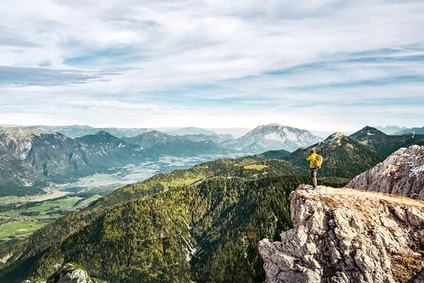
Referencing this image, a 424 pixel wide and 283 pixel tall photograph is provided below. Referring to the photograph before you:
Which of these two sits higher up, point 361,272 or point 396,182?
point 396,182

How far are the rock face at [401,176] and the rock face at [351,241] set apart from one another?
28.3 metres

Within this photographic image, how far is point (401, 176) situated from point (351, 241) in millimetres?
48600

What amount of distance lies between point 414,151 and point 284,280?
69546 millimetres

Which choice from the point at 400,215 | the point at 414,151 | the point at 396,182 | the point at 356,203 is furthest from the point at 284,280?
the point at 414,151

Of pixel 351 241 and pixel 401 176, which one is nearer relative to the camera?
pixel 351 241

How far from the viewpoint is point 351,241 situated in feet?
187

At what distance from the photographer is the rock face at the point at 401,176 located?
289ft

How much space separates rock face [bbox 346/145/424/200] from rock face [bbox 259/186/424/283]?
93.0ft

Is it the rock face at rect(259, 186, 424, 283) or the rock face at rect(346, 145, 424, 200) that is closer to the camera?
the rock face at rect(259, 186, 424, 283)

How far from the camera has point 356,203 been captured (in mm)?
60719

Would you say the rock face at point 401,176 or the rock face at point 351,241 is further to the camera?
the rock face at point 401,176

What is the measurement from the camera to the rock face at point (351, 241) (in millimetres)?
54844

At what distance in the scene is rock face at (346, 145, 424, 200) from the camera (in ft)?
289

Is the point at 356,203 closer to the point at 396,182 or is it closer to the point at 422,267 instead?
the point at 422,267
